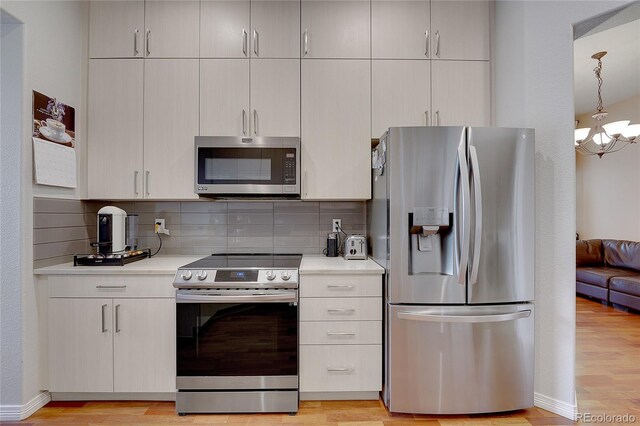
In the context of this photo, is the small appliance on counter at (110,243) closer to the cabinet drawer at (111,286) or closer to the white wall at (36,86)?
the cabinet drawer at (111,286)

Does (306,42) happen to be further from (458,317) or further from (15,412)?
(15,412)

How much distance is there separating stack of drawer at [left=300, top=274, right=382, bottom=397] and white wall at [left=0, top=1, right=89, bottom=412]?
1.60 meters

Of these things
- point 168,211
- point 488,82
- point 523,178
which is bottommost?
point 168,211

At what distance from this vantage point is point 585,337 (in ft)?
10.7

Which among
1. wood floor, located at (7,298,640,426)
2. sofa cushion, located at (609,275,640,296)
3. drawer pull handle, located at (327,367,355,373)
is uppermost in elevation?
sofa cushion, located at (609,275,640,296)

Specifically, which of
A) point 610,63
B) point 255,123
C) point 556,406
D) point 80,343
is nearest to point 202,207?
point 255,123

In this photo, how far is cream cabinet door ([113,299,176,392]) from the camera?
2053 millimetres

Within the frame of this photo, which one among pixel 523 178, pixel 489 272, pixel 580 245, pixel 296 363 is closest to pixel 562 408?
pixel 489 272

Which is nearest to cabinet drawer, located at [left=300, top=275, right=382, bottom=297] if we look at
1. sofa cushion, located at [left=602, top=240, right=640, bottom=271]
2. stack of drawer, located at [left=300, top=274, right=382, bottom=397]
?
stack of drawer, located at [left=300, top=274, right=382, bottom=397]

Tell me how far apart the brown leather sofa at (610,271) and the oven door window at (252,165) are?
427cm

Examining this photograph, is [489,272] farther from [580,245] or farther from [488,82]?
[580,245]

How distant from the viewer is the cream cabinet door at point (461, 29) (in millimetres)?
2453

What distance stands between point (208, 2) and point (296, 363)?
2.53 metres

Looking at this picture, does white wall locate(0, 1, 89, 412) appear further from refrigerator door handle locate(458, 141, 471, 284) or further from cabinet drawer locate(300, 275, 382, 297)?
refrigerator door handle locate(458, 141, 471, 284)
